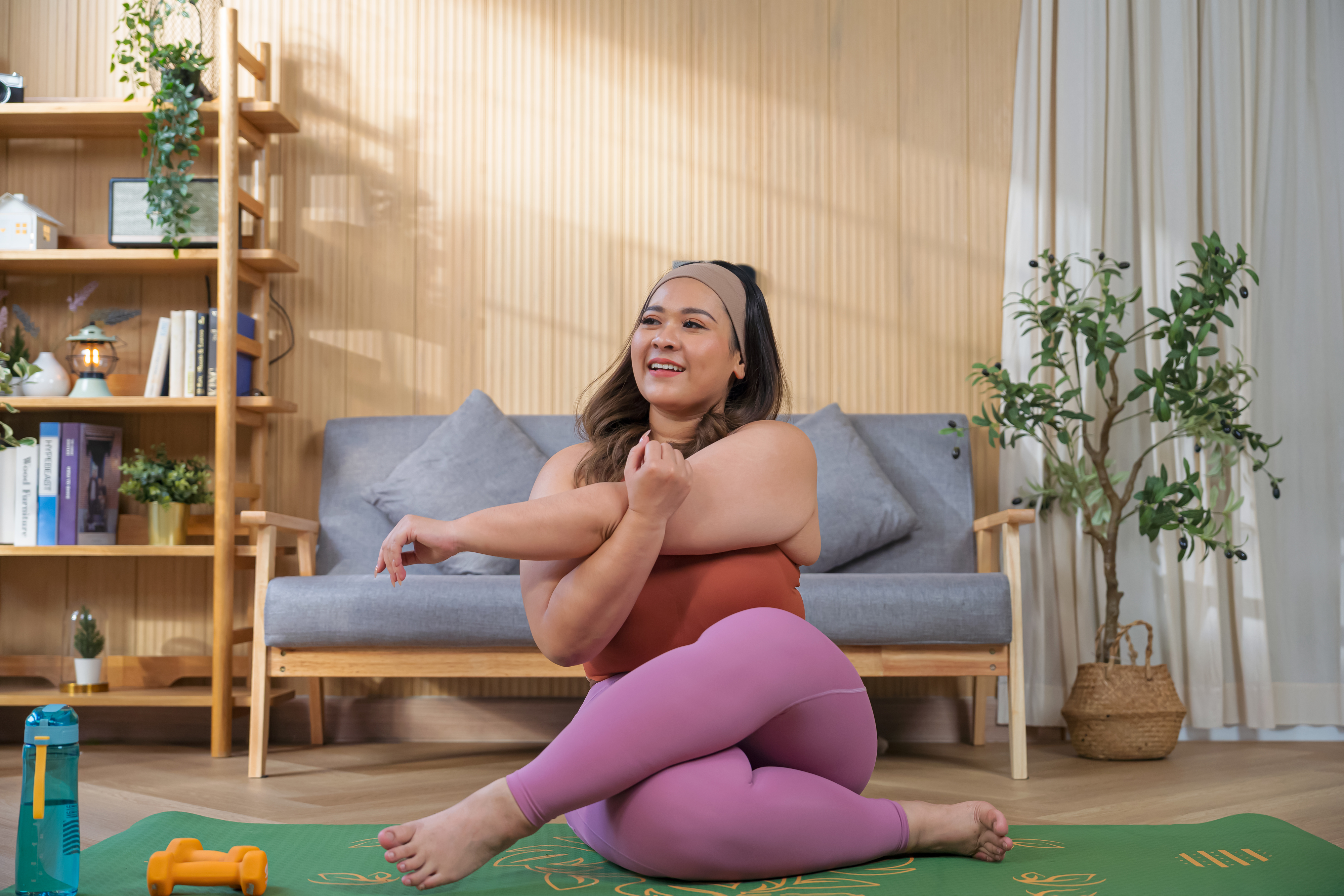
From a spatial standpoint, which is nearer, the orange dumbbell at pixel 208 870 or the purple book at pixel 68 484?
the orange dumbbell at pixel 208 870

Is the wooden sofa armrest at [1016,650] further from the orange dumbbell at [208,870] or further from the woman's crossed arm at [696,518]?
the orange dumbbell at [208,870]

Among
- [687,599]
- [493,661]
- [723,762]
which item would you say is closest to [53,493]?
[493,661]

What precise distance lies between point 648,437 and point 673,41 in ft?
7.28

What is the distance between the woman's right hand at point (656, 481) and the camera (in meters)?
1.30

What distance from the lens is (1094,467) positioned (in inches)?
119

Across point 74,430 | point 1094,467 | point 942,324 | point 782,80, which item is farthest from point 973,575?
point 74,430

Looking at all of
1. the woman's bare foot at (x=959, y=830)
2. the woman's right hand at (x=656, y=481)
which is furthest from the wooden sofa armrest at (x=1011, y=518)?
the woman's right hand at (x=656, y=481)

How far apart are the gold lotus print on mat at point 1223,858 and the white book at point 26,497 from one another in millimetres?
2901

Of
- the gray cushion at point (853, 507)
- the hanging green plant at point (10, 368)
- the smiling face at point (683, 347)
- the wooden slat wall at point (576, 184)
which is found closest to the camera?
the smiling face at point (683, 347)

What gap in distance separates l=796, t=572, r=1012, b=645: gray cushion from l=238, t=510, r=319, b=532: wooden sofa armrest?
1.31m

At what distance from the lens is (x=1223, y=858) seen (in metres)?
1.57

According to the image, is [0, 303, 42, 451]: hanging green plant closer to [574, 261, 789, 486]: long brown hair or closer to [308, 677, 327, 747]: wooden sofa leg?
[308, 677, 327, 747]: wooden sofa leg

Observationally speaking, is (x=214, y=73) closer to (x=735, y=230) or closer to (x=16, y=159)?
(x=16, y=159)

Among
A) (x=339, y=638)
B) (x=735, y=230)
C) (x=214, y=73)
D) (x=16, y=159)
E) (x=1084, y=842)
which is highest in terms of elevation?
(x=214, y=73)
